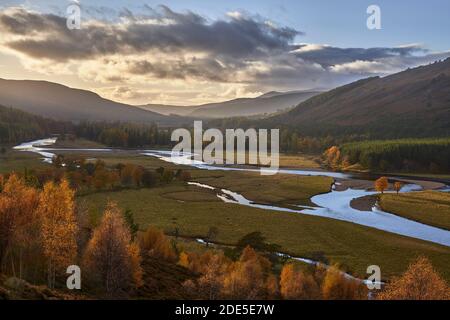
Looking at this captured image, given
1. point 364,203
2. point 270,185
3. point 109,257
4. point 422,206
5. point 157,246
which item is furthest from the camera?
point 270,185

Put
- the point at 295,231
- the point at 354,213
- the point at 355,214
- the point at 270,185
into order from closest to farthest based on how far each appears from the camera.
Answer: the point at 295,231 → the point at 355,214 → the point at 354,213 → the point at 270,185

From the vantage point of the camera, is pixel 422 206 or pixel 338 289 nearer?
pixel 338 289

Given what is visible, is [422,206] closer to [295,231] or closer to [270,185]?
[295,231]

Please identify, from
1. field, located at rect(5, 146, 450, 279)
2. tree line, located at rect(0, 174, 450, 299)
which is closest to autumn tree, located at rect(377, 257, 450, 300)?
tree line, located at rect(0, 174, 450, 299)

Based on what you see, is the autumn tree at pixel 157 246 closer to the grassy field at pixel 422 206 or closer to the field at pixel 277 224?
the field at pixel 277 224

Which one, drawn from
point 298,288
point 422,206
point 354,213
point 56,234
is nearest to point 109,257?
point 56,234

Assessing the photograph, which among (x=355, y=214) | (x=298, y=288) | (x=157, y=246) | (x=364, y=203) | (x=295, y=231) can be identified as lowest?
(x=295, y=231)
